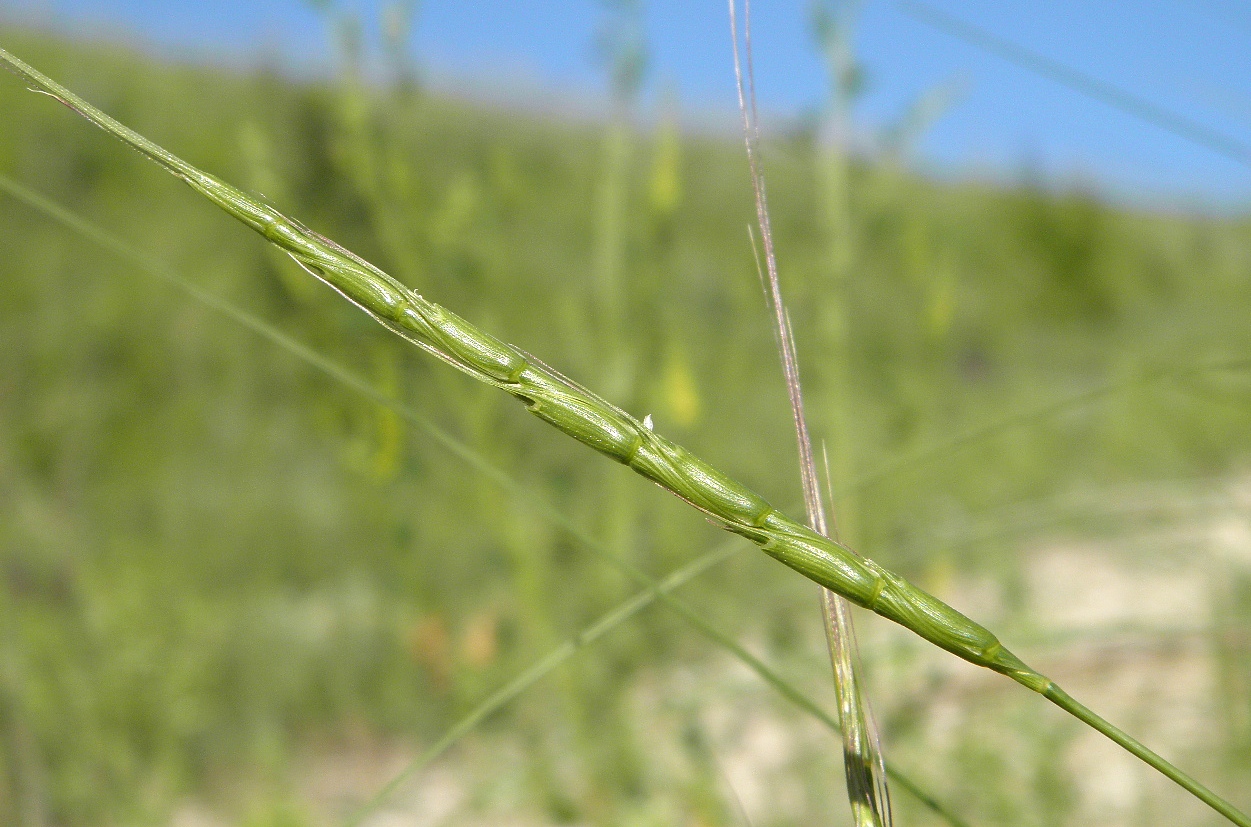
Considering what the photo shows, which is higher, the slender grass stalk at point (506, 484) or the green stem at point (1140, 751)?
the slender grass stalk at point (506, 484)

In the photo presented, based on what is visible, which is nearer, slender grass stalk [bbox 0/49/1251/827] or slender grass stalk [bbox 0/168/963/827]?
slender grass stalk [bbox 0/49/1251/827]

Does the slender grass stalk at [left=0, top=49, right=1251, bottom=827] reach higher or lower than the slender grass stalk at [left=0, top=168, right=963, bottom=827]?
lower

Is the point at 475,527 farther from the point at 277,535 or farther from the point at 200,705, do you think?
the point at 200,705

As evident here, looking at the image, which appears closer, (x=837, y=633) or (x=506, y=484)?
(x=837, y=633)

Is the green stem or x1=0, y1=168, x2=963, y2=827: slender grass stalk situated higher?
x1=0, y1=168, x2=963, y2=827: slender grass stalk

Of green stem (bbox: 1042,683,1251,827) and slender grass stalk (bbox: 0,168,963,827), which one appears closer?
green stem (bbox: 1042,683,1251,827)

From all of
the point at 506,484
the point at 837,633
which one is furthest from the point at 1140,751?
the point at 506,484

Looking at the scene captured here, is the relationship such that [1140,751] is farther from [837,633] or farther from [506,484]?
[506,484]

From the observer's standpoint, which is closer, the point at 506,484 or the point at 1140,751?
the point at 1140,751
